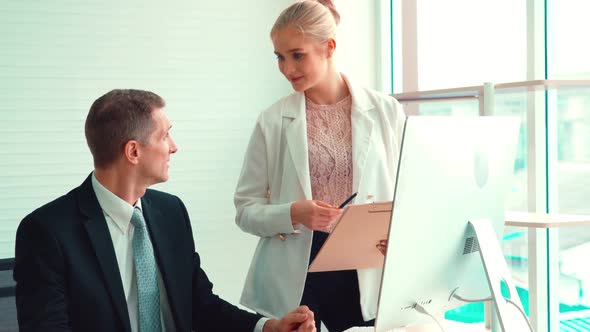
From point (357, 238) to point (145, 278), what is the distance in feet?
1.75

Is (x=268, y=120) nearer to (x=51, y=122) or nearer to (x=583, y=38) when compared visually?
(x=583, y=38)

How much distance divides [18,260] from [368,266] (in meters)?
0.86

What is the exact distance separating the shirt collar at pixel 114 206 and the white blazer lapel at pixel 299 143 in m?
0.52

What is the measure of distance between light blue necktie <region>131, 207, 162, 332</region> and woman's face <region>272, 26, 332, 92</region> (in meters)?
0.60

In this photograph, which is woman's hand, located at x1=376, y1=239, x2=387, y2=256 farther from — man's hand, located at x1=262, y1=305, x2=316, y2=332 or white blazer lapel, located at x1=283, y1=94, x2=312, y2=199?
white blazer lapel, located at x1=283, y1=94, x2=312, y2=199

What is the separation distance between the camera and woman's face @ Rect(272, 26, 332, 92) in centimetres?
204

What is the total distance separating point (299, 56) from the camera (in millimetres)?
2051

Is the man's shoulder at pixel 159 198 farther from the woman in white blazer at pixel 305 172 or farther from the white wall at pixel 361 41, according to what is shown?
the white wall at pixel 361 41

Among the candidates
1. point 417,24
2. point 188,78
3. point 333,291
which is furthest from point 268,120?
point 188,78

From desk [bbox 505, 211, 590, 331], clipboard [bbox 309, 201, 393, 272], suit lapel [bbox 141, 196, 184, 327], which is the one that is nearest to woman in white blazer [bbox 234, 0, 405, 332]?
clipboard [bbox 309, 201, 393, 272]

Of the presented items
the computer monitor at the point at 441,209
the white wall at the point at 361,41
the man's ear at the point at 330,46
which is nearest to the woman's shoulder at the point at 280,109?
the man's ear at the point at 330,46

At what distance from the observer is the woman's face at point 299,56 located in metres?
2.04

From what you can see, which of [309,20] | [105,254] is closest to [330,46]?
[309,20]

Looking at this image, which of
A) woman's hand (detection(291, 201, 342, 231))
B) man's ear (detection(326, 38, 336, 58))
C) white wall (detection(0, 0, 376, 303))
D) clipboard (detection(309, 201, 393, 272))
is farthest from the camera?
white wall (detection(0, 0, 376, 303))
